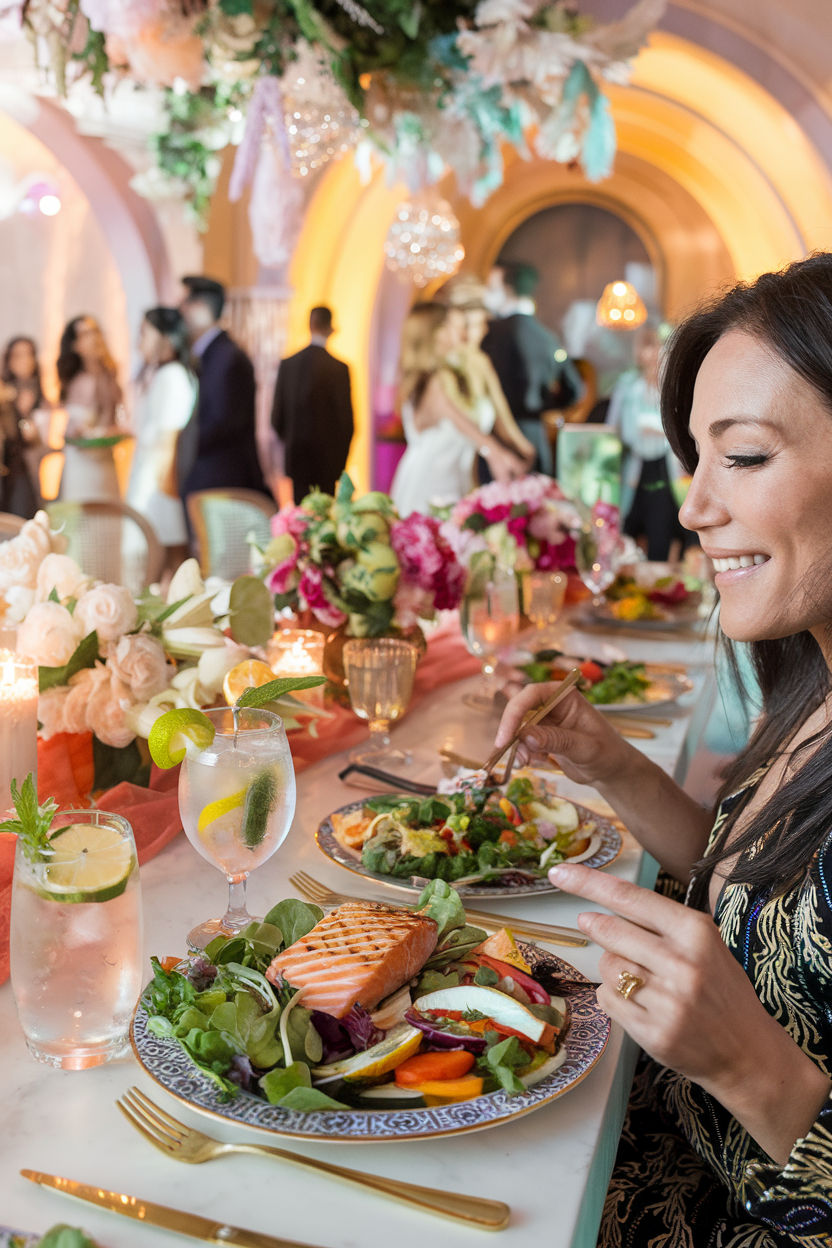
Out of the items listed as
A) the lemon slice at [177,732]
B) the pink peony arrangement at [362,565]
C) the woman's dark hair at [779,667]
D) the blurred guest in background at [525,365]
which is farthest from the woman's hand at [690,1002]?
the blurred guest in background at [525,365]

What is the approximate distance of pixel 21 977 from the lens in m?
0.76

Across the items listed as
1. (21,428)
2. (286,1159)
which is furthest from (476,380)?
(286,1159)

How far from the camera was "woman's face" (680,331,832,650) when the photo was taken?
3.27 feet

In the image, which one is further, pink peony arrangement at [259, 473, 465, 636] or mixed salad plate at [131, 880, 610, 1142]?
pink peony arrangement at [259, 473, 465, 636]

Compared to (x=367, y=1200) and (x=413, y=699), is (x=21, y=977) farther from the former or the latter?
(x=413, y=699)

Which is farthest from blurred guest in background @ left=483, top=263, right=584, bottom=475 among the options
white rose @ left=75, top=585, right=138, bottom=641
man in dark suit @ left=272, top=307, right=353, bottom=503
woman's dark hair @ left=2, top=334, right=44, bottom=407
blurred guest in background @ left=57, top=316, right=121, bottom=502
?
white rose @ left=75, top=585, right=138, bottom=641

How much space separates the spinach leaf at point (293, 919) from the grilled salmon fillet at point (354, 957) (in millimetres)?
29

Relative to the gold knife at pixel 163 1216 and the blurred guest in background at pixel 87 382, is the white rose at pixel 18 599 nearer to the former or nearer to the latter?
the gold knife at pixel 163 1216

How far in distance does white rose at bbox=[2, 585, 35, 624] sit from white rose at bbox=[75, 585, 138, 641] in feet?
0.54

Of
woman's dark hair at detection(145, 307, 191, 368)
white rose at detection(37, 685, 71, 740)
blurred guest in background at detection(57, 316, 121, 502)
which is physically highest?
woman's dark hair at detection(145, 307, 191, 368)

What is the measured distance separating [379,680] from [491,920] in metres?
0.58

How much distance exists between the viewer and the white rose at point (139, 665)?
1259 mm

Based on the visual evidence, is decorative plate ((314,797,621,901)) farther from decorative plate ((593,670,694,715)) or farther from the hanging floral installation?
the hanging floral installation

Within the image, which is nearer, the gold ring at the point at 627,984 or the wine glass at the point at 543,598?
the gold ring at the point at 627,984
